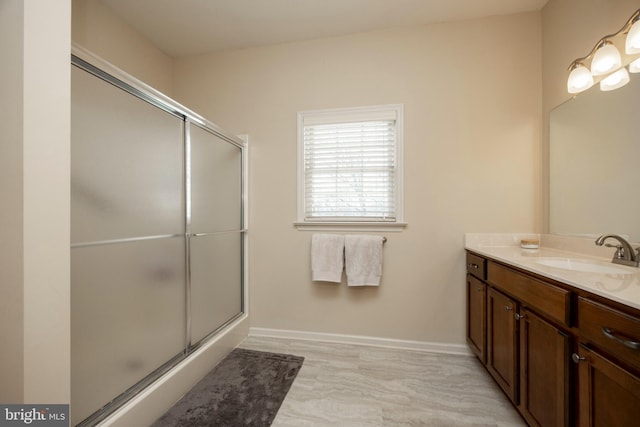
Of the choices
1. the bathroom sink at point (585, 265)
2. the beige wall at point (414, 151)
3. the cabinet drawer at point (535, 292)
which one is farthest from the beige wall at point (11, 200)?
the bathroom sink at point (585, 265)

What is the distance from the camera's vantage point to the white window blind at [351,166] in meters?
2.20

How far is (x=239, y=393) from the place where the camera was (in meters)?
1.59

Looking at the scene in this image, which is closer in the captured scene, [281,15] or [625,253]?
[625,253]

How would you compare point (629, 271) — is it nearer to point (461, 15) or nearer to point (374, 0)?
point (461, 15)

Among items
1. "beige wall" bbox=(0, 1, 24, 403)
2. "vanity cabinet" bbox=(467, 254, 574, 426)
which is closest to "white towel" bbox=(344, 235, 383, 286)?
"vanity cabinet" bbox=(467, 254, 574, 426)

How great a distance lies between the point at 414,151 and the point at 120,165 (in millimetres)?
1986

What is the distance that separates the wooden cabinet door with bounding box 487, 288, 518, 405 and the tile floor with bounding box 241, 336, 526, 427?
17 centimetres

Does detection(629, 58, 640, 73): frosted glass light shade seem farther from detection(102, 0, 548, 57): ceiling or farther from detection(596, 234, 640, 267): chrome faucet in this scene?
detection(102, 0, 548, 57): ceiling

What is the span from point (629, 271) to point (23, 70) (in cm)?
238

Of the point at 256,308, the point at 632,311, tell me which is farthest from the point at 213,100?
the point at 632,311

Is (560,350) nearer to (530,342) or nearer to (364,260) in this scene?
(530,342)

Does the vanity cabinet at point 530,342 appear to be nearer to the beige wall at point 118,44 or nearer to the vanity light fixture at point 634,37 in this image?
the vanity light fixture at point 634,37

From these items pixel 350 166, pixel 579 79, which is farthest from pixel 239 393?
pixel 579 79

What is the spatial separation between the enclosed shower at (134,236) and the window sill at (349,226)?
0.76 meters
